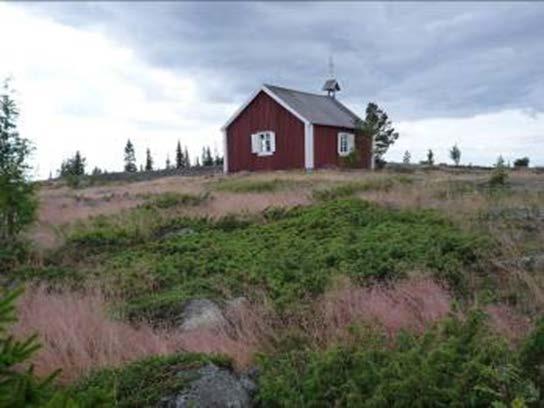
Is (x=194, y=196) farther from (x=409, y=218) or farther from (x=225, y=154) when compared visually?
(x=225, y=154)

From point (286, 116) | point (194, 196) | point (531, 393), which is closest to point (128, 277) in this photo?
point (531, 393)

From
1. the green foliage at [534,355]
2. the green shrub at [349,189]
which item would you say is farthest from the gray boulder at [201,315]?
the green shrub at [349,189]

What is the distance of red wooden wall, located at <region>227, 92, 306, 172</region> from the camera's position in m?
29.9

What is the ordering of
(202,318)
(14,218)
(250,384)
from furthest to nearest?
(14,218) → (202,318) → (250,384)

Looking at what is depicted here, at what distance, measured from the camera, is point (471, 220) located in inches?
387

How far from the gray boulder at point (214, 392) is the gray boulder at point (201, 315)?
177 cm

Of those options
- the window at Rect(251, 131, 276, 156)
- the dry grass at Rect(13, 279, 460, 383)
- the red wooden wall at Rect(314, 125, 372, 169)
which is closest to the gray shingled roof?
the red wooden wall at Rect(314, 125, 372, 169)

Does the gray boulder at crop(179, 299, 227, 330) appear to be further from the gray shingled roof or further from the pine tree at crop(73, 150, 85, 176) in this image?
the pine tree at crop(73, 150, 85, 176)

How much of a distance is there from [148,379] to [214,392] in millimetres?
563

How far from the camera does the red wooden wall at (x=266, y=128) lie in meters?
29.9

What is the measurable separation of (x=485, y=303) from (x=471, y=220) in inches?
180

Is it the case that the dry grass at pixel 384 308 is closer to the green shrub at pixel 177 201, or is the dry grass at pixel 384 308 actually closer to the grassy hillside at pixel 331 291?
the grassy hillside at pixel 331 291

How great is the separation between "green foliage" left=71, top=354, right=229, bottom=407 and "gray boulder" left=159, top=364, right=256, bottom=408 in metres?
0.06

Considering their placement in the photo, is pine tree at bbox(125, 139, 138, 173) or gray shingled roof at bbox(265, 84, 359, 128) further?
pine tree at bbox(125, 139, 138, 173)
